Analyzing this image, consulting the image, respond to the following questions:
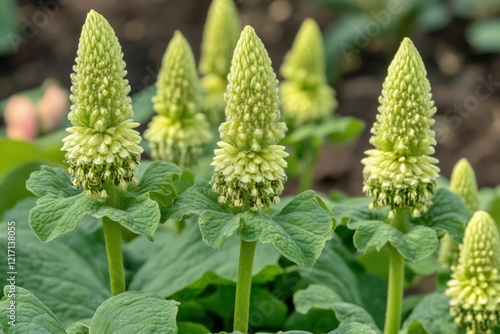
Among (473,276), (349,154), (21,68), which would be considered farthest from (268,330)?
(21,68)

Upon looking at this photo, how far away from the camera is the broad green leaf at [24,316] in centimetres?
153

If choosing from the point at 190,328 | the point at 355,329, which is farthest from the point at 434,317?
the point at 190,328

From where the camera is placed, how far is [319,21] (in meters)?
6.28

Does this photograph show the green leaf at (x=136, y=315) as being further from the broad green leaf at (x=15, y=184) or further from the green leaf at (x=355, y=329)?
the broad green leaf at (x=15, y=184)

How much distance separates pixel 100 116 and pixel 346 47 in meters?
4.05

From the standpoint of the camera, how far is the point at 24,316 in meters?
1.57

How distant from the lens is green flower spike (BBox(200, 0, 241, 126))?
9.59 ft

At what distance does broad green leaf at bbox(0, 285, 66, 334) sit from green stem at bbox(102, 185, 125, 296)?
190 mm

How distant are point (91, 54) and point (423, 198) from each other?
75cm

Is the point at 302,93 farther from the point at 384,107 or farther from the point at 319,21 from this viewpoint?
the point at 319,21

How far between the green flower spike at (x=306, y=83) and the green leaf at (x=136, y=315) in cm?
152

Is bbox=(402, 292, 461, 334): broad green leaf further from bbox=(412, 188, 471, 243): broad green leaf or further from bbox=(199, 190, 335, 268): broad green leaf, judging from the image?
bbox=(199, 190, 335, 268): broad green leaf

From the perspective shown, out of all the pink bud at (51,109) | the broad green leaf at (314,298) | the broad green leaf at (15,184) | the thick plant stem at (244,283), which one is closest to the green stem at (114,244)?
the thick plant stem at (244,283)

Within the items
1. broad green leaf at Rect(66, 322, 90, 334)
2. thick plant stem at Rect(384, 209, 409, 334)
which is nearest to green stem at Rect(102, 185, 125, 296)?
broad green leaf at Rect(66, 322, 90, 334)
